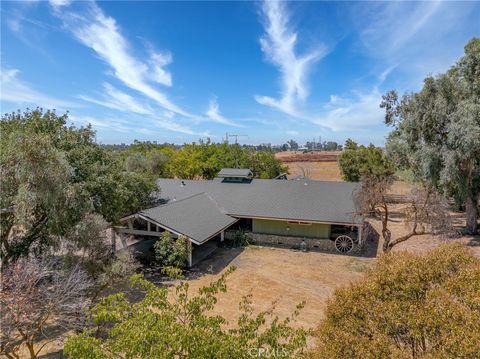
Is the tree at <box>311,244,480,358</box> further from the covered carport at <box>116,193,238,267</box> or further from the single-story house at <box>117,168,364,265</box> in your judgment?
the single-story house at <box>117,168,364,265</box>

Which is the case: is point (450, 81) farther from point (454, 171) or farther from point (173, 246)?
point (173, 246)

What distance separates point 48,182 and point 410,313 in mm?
12816

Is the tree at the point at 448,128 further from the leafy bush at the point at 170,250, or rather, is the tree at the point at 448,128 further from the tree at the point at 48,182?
the tree at the point at 48,182

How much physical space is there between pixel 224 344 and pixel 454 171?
22.2 meters

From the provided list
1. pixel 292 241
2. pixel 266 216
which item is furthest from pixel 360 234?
pixel 266 216

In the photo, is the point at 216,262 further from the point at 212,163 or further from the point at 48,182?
the point at 212,163

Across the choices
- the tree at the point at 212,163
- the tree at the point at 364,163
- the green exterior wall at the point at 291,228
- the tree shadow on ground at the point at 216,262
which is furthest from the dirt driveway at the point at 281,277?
the tree at the point at 212,163

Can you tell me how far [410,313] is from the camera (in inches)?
206

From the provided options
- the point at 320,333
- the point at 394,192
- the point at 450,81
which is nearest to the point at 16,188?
the point at 320,333

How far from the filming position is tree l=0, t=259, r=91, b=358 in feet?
27.8

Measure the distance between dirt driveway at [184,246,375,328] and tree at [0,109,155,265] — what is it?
6.92 m

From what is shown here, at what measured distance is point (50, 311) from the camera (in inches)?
363

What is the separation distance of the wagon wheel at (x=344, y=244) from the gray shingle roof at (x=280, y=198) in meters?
1.72

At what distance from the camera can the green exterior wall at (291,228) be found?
2222 cm
